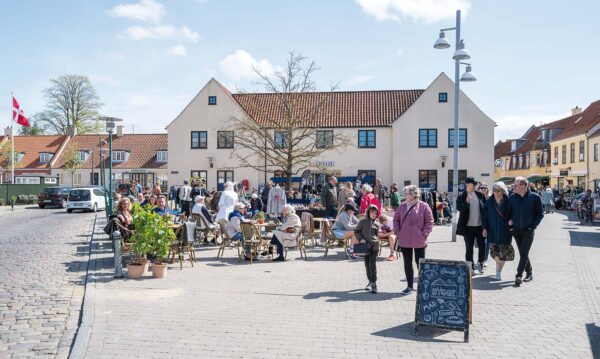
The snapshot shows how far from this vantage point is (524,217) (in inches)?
349

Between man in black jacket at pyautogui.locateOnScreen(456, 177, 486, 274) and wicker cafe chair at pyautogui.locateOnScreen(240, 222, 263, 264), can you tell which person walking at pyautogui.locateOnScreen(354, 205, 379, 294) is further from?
wicker cafe chair at pyautogui.locateOnScreen(240, 222, 263, 264)

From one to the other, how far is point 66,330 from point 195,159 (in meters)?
33.2

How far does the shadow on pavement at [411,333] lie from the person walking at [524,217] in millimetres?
3252

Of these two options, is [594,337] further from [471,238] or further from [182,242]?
[182,242]

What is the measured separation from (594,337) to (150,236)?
7.26m

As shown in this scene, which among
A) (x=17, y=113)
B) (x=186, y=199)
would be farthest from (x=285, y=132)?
(x=17, y=113)

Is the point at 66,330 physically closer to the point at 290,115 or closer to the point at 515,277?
the point at 515,277

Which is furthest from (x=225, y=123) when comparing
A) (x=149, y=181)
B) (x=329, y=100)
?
(x=149, y=181)

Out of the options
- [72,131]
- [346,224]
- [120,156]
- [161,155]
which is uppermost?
[72,131]

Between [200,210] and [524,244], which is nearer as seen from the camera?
[524,244]

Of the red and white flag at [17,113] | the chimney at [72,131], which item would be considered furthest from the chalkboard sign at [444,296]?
the chimney at [72,131]

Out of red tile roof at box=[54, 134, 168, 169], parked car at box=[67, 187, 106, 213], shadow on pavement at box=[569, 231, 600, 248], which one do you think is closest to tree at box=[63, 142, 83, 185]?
A: red tile roof at box=[54, 134, 168, 169]

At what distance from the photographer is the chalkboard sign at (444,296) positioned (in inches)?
241

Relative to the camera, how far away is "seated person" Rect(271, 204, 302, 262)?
11484mm
